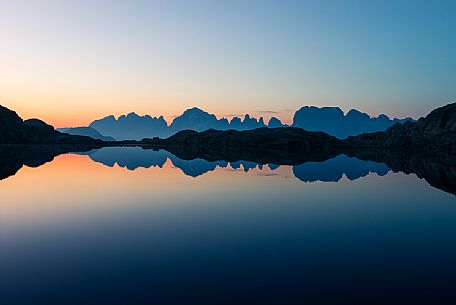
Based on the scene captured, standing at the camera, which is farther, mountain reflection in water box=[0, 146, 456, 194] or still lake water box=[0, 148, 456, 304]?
mountain reflection in water box=[0, 146, 456, 194]

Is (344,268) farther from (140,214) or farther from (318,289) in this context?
(140,214)

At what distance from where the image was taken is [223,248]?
19984 mm

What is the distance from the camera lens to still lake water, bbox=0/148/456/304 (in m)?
13.9

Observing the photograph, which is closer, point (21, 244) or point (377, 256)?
point (377, 256)

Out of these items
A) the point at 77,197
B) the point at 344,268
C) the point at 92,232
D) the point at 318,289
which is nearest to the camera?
the point at 318,289

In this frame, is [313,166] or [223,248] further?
[313,166]

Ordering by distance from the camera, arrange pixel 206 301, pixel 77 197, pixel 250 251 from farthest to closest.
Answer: pixel 77 197
pixel 250 251
pixel 206 301

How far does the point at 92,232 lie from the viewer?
23500mm

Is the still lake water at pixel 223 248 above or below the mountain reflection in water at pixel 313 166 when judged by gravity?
below

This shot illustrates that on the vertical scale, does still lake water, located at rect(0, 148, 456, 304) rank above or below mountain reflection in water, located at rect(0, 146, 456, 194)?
below

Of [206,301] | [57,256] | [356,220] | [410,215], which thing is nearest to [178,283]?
[206,301]

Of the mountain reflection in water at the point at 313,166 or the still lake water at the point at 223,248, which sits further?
the mountain reflection in water at the point at 313,166

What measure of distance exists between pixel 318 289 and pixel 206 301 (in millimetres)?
4633

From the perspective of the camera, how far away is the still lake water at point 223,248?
13.9m
